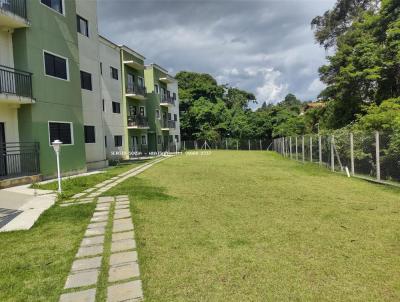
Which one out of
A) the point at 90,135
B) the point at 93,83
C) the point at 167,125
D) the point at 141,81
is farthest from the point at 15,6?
the point at 167,125

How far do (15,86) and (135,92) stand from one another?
1720cm

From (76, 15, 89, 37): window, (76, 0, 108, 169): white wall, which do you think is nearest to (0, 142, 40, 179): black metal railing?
(76, 0, 108, 169): white wall

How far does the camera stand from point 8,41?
11758 millimetres

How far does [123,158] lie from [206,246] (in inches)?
896

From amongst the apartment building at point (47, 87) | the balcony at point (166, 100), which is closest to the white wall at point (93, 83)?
the apartment building at point (47, 87)

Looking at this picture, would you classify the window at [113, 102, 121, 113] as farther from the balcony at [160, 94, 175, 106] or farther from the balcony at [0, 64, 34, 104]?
the balcony at [0, 64, 34, 104]

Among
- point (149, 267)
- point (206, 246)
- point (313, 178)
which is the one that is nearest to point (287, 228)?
point (206, 246)

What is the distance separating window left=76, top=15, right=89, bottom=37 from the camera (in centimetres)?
1718

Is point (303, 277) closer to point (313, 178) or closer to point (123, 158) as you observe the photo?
point (313, 178)

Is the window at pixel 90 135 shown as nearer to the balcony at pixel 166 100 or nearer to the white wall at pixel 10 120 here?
the white wall at pixel 10 120

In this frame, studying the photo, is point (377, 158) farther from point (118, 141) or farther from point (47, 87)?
point (118, 141)

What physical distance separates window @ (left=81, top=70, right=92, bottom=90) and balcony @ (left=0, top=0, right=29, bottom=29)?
18.2 ft

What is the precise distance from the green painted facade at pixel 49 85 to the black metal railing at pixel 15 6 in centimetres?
22

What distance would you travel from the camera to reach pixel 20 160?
11922 millimetres
